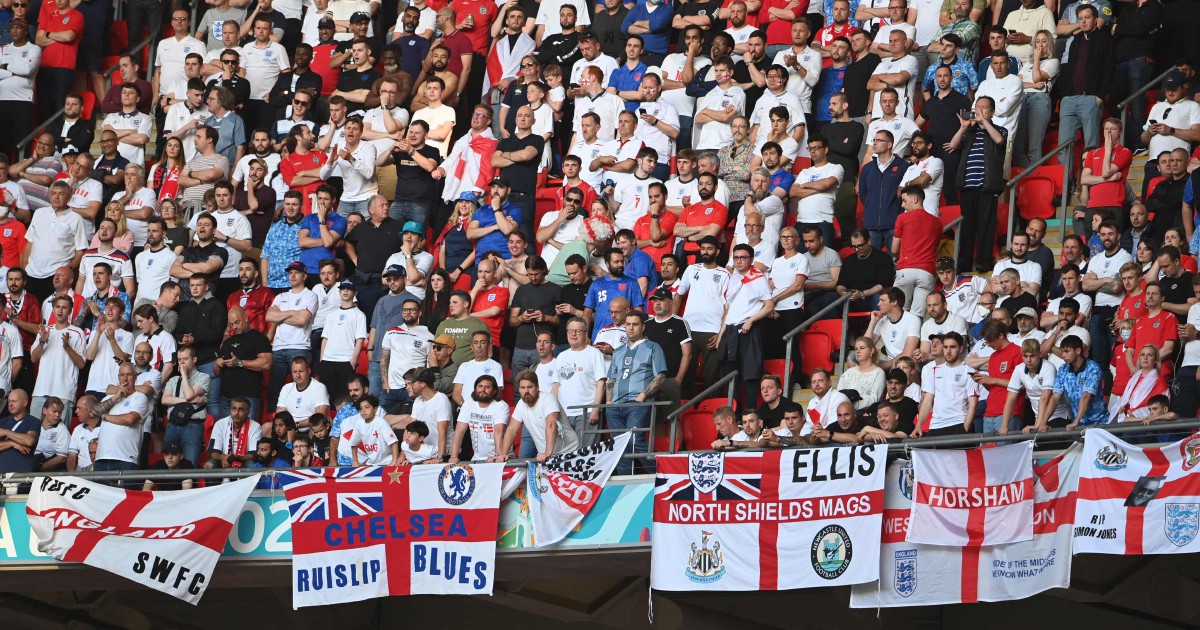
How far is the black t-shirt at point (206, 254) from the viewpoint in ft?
56.2

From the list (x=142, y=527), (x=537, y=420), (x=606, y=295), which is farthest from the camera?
(x=606, y=295)

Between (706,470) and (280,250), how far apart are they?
6.22 metres

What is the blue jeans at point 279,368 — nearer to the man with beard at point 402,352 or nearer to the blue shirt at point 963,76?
the man with beard at point 402,352

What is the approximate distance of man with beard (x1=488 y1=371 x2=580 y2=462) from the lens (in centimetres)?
1397

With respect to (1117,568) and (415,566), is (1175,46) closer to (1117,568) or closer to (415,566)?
(1117,568)

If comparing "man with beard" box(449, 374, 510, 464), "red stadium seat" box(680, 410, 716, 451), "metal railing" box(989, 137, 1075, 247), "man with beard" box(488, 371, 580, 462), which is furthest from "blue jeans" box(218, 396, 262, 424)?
"metal railing" box(989, 137, 1075, 247)

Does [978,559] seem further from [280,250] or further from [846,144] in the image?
[280,250]

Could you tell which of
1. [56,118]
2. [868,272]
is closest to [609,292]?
[868,272]

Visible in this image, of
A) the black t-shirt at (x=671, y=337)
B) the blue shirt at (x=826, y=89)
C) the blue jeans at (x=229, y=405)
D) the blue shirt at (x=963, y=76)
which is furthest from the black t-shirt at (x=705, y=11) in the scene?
the blue jeans at (x=229, y=405)

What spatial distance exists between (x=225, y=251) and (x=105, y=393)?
1888mm

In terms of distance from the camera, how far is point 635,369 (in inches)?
565

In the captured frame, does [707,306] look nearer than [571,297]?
Yes

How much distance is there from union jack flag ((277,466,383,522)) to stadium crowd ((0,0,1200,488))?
86 centimetres

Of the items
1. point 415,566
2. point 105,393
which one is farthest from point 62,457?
point 415,566
